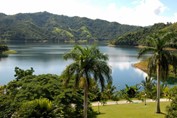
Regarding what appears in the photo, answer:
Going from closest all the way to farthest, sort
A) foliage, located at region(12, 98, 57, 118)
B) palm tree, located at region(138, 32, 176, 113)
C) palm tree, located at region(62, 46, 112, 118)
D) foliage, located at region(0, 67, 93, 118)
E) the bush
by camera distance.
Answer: foliage, located at region(12, 98, 57, 118) → palm tree, located at region(62, 46, 112, 118) → the bush → foliage, located at region(0, 67, 93, 118) → palm tree, located at region(138, 32, 176, 113)

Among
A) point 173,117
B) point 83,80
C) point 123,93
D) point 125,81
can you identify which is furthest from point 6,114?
point 125,81

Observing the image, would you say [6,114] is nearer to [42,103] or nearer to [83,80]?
[42,103]

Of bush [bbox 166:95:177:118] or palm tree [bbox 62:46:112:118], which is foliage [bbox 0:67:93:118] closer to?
palm tree [bbox 62:46:112:118]

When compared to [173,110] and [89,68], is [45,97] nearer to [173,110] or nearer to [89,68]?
[89,68]

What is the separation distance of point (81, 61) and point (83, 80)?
146 centimetres

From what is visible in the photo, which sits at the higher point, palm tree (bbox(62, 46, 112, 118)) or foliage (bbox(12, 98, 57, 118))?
palm tree (bbox(62, 46, 112, 118))

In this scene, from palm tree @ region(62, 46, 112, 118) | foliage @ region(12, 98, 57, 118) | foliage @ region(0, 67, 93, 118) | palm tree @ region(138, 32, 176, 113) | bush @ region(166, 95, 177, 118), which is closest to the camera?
foliage @ region(12, 98, 57, 118)

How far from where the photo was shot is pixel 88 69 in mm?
21453

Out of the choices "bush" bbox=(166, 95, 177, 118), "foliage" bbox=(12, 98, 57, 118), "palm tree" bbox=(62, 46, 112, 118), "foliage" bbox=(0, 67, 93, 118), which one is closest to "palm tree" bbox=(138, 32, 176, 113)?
"bush" bbox=(166, 95, 177, 118)

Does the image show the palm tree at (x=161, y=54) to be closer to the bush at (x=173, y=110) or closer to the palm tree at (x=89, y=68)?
the bush at (x=173, y=110)

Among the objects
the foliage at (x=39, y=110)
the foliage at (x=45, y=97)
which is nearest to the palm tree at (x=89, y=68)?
the foliage at (x=39, y=110)

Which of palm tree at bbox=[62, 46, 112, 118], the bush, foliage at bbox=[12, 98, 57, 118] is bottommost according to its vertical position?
the bush

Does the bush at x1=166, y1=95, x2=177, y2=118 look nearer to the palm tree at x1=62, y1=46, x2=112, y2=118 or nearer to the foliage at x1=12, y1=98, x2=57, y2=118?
the palm tree at x1=62, y1=46, x2=112, y2=118

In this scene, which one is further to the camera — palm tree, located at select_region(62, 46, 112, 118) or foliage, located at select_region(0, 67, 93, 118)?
foliage, located at select_region(0, 67, 93, 118)
